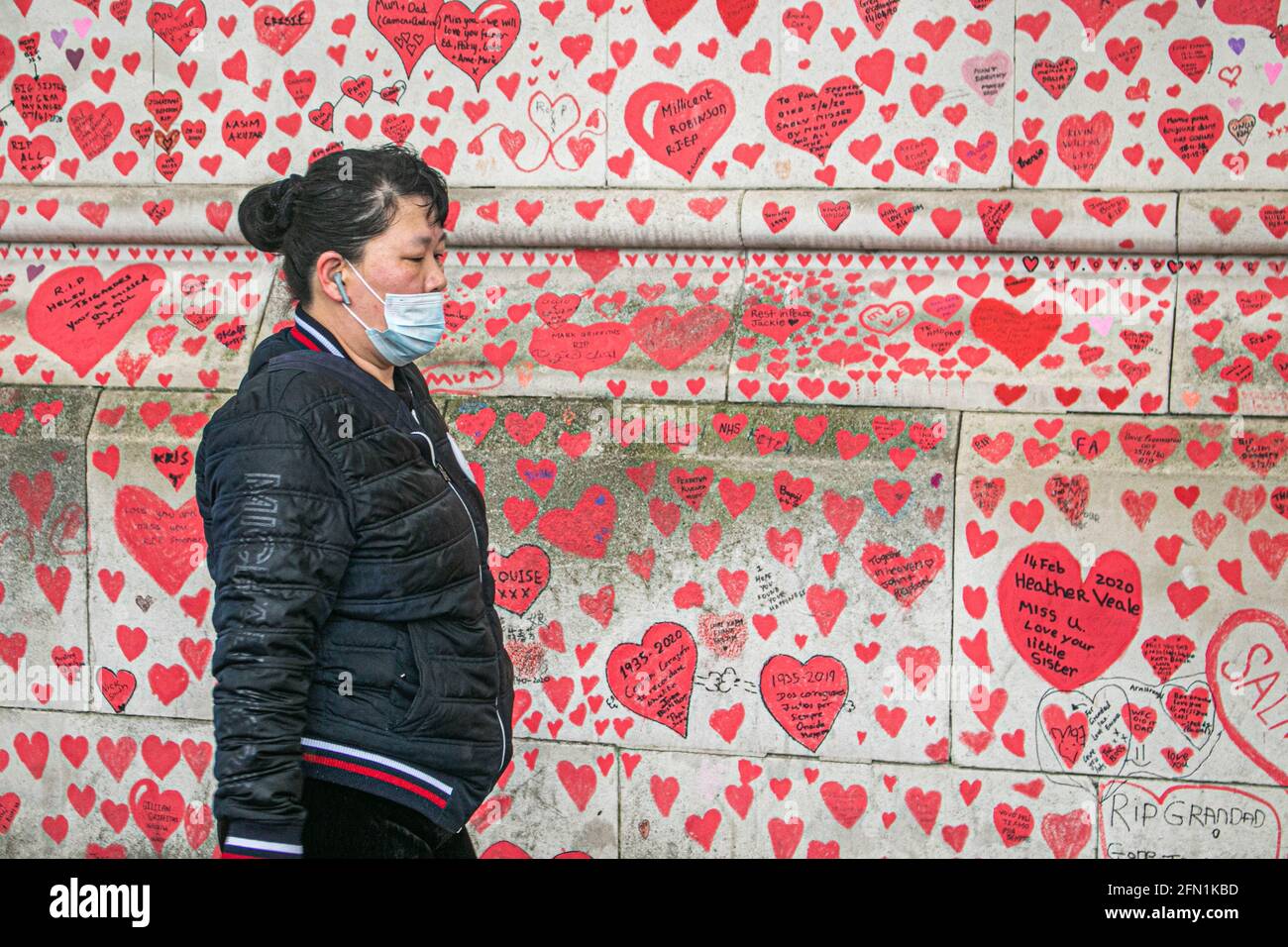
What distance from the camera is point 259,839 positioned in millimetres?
2252

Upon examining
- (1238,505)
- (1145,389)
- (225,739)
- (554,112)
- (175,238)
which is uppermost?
(554,112)

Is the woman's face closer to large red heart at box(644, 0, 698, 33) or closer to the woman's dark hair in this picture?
the woman's dark hair

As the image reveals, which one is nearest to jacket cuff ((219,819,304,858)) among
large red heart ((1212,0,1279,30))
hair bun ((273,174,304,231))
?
hair bun ((273,174,304,231))

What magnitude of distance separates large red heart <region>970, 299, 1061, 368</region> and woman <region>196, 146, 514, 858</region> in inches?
80.2

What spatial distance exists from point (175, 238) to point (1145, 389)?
326cm

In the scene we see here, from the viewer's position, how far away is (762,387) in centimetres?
425

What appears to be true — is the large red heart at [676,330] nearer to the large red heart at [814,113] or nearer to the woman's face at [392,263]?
the large red heart at [814,113]

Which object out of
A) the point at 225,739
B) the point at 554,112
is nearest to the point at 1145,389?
the point at 554,112

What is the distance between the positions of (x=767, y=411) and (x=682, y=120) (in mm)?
1068

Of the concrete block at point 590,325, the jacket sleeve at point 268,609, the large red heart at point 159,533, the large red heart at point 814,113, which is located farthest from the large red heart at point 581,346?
the jacket sleeve at point 268,609

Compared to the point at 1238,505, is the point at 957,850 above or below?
below

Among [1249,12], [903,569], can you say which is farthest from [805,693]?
[1249,12]

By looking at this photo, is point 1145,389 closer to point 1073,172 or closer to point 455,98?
point 1073,172

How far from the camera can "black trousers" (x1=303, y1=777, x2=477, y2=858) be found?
243 cm
